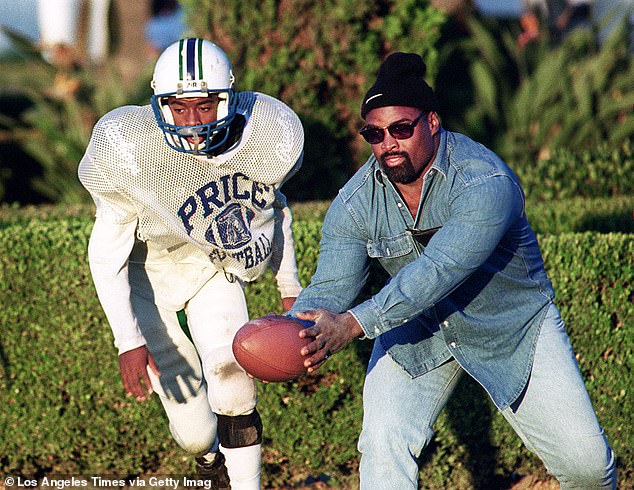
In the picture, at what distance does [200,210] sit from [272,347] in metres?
1.14

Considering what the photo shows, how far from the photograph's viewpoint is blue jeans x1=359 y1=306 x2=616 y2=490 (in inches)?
155

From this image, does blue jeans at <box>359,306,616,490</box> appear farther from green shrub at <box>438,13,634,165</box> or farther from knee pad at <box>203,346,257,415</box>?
green shrub at <box>438,13,634,165</box>

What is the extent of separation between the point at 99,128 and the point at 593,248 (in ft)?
9.06

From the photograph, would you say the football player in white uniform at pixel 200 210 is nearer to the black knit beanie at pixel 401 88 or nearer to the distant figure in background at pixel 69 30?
the black knit beanie at pixel 401 88

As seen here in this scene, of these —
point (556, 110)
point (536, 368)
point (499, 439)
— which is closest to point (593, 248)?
point (499, 439)

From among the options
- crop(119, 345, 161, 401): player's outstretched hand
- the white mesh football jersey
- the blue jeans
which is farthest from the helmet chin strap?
the blue jeans

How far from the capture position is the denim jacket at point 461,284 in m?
4.05

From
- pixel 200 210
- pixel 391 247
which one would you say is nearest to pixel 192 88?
pixel 200 210

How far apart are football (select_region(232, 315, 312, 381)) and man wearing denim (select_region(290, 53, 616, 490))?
0.35 ft

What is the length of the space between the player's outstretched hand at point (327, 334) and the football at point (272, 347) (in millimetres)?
39

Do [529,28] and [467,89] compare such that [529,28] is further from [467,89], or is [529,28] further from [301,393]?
[301,393]

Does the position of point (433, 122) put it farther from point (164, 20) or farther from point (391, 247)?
point (164, 20)

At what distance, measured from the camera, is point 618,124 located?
9891mm

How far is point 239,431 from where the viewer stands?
15.5 feet
